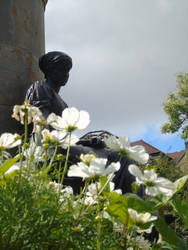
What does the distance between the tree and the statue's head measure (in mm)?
19829

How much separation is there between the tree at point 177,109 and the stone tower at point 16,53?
64.5 feet

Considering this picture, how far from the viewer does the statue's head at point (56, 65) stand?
4059mm

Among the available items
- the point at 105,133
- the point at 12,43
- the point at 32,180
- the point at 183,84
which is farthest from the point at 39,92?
the point at 183,84

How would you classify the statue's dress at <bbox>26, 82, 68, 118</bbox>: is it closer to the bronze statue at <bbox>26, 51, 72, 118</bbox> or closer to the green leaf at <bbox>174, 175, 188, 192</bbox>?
the bronze statue at <bbox>26, 51, 72, 118</bbox>

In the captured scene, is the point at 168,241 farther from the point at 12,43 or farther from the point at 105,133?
the point at 12,43

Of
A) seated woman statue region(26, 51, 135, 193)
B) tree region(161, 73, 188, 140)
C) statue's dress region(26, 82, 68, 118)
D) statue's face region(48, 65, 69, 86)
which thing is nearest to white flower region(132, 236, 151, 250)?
seated woman statue region(26, 51, 135, 193)

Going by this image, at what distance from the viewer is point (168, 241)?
95 cm

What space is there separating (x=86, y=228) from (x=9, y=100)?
3.25 meters

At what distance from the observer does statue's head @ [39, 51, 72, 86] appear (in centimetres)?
406

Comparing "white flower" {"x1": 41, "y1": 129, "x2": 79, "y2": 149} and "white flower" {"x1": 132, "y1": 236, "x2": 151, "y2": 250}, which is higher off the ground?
"white flower" {"x1": 41, "y1": 129, "x2": 79, "y2": 149}

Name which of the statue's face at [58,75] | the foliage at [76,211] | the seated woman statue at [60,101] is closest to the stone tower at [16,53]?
the seated woman statue at [60,101]

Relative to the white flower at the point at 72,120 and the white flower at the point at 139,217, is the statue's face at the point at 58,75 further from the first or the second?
the white flower at the point at 139,217

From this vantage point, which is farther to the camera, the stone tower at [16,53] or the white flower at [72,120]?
the stone tower at [16,53]

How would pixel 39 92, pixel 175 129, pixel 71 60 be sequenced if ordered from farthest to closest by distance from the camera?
1. pixel 175 129
2. pixel 71 60
3. pixel 39 92
